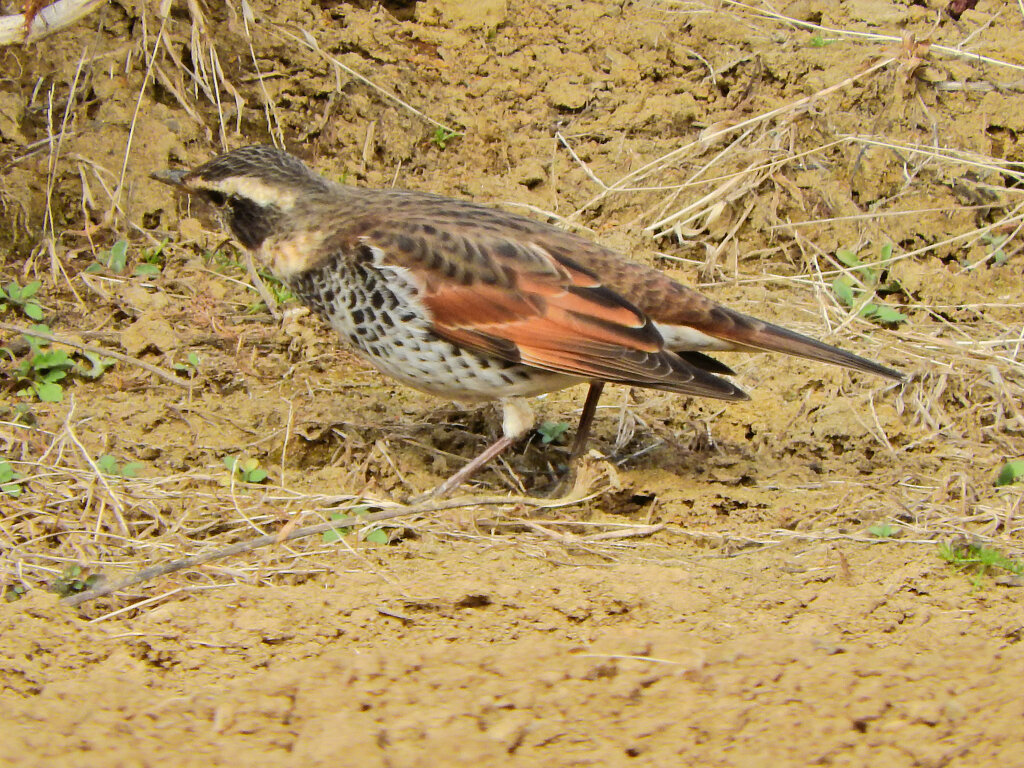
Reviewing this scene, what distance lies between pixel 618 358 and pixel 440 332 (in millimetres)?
766

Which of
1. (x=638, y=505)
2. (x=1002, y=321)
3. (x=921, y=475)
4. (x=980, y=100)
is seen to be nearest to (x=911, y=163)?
(x=980, y=100)

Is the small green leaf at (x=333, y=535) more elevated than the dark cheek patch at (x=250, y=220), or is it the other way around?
the dark cheek patch at (x=250, y=220)

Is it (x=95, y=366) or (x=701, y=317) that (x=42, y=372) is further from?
(x=701, y=317)

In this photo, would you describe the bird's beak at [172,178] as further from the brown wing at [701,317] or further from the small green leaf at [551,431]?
the small green leaf at [551,431]

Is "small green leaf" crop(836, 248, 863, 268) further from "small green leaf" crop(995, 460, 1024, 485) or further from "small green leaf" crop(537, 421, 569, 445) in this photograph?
"small green leaf" crop(537, 421, 569, 445)

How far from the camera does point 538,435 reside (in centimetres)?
607

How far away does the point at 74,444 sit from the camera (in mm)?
5230

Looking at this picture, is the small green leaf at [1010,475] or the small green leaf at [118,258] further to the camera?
the small green leaf at [118,258]

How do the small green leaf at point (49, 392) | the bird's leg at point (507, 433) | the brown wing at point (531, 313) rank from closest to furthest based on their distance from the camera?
the brown wing at point (531, 313)
the bird's leg at point (507, 433)
the small green leaf at point (49, 392)

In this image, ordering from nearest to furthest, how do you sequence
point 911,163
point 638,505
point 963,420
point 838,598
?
point 838,598, point 638,505, point 963,420, point 911,163

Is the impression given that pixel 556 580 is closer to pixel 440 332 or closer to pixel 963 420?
pixel 440 332

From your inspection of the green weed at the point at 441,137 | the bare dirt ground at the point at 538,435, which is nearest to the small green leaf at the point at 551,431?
the bare dirt ground at the point at 538,435

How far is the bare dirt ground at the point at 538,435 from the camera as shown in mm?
3352

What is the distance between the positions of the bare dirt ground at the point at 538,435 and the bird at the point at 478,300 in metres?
0.56
